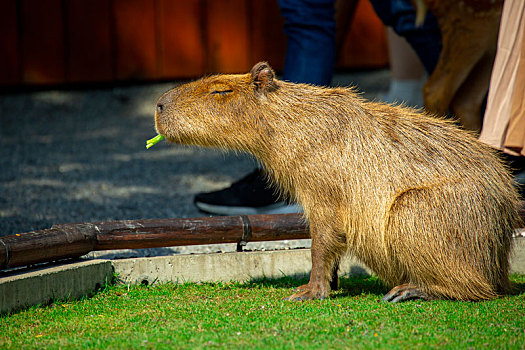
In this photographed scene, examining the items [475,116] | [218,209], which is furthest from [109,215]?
[475,116]

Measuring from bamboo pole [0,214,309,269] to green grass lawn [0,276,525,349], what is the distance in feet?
0.75

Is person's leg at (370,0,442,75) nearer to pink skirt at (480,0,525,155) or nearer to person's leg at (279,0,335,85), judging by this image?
person's leg at (279,0,335,85)

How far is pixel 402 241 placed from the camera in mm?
2951

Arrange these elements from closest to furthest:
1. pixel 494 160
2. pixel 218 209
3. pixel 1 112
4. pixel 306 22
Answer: pixel 494 160 < pixel 306 22 < pixel 218 209 < pixel 1 112

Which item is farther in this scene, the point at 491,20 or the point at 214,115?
the point at 491,20

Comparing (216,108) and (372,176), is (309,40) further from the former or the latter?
(372,176)

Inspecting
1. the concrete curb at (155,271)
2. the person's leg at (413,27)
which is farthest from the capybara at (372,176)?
the person's leg at (413,27)

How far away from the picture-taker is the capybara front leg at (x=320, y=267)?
122 inches

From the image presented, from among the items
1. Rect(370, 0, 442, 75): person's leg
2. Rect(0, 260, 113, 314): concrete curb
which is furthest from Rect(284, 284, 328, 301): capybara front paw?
Rect(370, 0, 442, 75): person's leg

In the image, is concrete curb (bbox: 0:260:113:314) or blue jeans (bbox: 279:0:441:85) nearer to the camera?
concrete curb (bbox: 0:260:113:314)

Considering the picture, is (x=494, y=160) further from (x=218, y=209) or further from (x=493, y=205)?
(x=218, y=209)

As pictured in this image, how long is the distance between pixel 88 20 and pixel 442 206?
6.05 meters

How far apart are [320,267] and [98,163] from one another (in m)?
3.92

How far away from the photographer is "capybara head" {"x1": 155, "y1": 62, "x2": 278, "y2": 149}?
316cm
